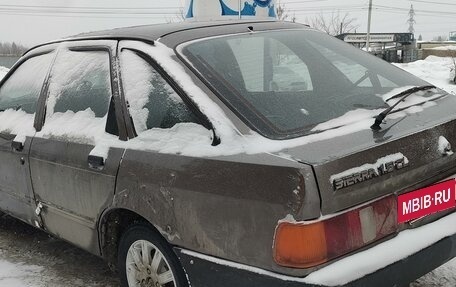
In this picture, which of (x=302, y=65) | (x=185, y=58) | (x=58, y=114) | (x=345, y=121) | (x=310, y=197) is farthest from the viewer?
(x=58, y=114)

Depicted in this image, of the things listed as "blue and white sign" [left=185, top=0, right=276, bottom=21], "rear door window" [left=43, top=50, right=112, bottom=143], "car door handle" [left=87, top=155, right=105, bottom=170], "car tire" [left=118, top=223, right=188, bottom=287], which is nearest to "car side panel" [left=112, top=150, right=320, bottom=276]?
"car tire" [left=118, top=223, right=188, bottom=287]

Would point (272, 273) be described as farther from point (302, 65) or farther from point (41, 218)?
point (41, 218)

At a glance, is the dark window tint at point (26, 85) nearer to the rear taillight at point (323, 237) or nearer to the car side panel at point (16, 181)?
the car side panel at point (16, 181)

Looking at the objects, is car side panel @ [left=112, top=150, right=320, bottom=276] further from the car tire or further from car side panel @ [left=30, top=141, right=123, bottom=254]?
car side panel @ [left=30, top=141, right=123, bottom=254]

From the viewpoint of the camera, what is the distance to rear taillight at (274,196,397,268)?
2.03 meters

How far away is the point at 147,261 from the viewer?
279cm

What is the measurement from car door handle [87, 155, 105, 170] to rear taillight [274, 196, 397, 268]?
1264mm

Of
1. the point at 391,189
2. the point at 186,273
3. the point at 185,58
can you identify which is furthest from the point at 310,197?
the point at 185,58

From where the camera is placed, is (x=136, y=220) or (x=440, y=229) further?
(x=136, y=220)

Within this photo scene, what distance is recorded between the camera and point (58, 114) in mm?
3445

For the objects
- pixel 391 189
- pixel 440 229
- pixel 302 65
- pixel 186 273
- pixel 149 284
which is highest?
pixel 302 65

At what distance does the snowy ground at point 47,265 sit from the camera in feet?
11.1

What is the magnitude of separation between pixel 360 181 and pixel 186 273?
0.96 m

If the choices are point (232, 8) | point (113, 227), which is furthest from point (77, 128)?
point (232, 8)
